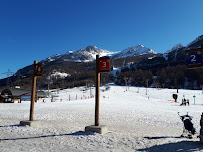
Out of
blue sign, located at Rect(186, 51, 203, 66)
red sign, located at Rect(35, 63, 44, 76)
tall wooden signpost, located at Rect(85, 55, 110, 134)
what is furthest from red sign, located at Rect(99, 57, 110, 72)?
red sign, located at Rect(35, 63, 44, 76)

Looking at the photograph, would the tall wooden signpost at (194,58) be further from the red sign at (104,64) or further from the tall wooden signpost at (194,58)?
the red sign at (104,64)

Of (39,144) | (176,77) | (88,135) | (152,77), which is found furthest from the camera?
(152,77)

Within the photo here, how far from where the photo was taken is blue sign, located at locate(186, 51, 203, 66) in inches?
251

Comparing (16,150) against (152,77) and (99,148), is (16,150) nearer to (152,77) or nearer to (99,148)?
(99,148)

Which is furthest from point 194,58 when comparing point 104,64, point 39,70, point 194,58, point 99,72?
point 39,70

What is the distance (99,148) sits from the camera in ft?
17.9

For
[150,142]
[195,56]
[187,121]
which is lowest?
[150,142]

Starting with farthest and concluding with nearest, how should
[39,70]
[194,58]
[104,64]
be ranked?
[39,70] → [104,64] → [194,58]

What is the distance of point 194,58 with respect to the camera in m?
6.48

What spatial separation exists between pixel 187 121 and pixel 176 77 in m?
149

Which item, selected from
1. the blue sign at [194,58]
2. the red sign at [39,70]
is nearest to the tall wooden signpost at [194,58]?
the blue sign at [194,58]

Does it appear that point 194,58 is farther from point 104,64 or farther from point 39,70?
point 39,70

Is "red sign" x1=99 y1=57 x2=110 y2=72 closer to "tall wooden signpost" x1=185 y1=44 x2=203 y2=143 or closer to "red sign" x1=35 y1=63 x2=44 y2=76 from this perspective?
"tall wooden signpost" x1=185 y1=44 x2=203 y2=143

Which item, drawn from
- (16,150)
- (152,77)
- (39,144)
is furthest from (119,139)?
(152,77)
